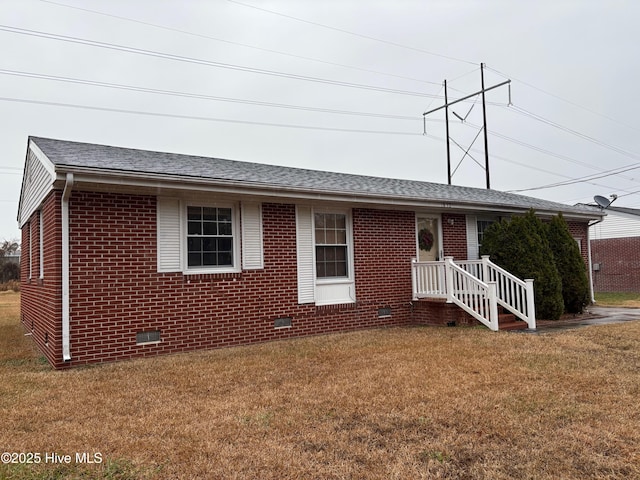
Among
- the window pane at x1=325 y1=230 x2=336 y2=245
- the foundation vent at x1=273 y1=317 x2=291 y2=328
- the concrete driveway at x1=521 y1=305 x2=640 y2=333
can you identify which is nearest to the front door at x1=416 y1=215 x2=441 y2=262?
the window pane at x1=325 y1=230 x2=336 y2=245

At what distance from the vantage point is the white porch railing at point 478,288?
9391 mm

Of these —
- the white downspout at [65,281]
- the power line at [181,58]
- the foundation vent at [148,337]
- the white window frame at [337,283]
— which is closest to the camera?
the white downspout at [65,281]

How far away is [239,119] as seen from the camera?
24344 mm

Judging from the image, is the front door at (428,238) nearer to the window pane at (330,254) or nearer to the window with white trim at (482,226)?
the window with white trim at (482,226)

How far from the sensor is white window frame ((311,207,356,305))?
31.8 ft

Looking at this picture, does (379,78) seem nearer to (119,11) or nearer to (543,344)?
(119,11)

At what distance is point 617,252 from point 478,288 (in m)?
16.5

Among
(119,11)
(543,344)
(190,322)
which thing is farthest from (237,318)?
(119,11)

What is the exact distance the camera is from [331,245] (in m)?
10.0

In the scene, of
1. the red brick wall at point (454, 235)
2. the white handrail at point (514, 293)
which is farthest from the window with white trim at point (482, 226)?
the white handrail at point (514, 293)

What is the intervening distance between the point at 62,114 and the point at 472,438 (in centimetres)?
2441

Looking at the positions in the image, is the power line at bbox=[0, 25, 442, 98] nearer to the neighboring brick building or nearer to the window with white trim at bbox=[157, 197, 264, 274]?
the window with white trim at bbox=[157, 197, 264, 274]

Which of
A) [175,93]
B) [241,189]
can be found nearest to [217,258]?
[241,189]

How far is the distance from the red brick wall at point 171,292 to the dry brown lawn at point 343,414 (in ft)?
2.15
